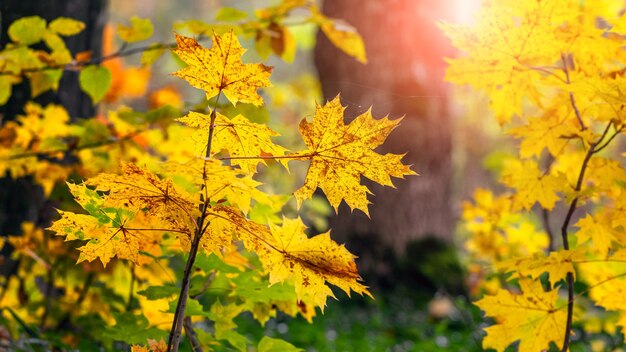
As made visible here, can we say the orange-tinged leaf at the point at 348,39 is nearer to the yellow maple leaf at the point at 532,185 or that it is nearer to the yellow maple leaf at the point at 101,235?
the yellow maple leaf at the point at 532,185

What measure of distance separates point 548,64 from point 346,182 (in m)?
0.91

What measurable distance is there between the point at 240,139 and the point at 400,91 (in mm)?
4352

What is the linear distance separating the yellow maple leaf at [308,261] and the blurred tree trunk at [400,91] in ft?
13.4

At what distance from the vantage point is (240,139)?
111 centimetres

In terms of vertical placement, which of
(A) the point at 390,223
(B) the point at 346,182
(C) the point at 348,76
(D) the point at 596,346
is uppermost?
(C) the point at 348,76

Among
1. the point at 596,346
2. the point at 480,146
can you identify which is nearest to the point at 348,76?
the point at 596,346

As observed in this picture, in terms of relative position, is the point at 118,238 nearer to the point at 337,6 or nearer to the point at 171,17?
the point at 337,6

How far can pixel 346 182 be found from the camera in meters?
1.10

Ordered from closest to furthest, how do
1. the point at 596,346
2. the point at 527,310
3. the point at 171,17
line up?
the point at 527,310 → the point at 596,346 → the point at 171,17

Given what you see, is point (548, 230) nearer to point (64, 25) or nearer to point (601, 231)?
point (601, 231)

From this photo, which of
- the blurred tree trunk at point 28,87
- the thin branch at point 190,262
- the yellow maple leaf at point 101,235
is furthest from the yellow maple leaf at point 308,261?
the blurred tree trunk at point 28,87

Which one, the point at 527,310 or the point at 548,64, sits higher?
the point at 548,64

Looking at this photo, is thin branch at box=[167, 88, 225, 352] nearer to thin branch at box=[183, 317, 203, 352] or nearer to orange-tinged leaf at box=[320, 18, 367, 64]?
thin branch at box=[183, 317, 203, 352]

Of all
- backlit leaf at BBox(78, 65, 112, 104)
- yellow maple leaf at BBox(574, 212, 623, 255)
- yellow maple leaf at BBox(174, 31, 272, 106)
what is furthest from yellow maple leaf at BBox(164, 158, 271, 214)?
backlit leaf at BBox(78, 65, 112, 104)
